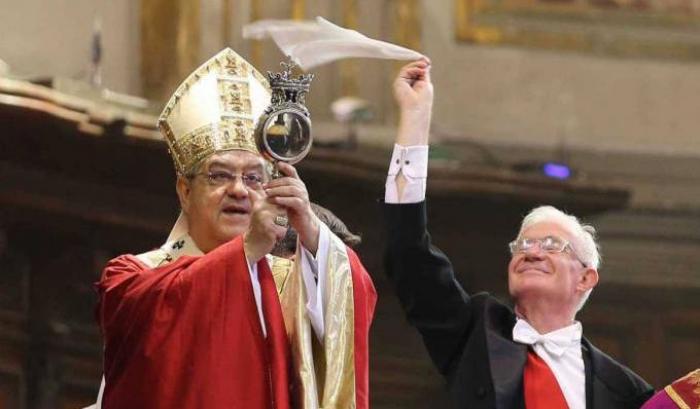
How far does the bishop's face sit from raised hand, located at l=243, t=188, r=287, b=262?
24 centimetres

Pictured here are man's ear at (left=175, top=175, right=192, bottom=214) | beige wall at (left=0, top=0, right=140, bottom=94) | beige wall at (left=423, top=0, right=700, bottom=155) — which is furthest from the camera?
beige wall at (left=423, top=0, right=700, bottom=155)

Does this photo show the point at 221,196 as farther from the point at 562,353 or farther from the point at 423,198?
the point at 562,353

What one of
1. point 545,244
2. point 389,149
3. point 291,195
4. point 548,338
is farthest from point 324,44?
point 389,149

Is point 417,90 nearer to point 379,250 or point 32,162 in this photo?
point 32,162

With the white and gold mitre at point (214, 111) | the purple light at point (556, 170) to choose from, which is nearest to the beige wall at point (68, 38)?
the purple light at point (556, 170)

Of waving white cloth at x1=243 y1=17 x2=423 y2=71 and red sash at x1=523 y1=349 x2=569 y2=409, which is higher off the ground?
waving white cloth at x1=243 y1=17 x2=423 y2=71

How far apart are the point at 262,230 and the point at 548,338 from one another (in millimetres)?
1018

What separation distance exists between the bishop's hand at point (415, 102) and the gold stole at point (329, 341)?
1.77 ft

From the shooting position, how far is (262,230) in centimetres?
425

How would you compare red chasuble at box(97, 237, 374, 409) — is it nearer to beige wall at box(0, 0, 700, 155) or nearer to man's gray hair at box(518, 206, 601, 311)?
man's gray hair at box(518, 206, 601, 311)

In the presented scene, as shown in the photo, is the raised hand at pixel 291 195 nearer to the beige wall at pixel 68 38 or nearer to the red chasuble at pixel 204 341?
the red chasuble at pixel 204 341

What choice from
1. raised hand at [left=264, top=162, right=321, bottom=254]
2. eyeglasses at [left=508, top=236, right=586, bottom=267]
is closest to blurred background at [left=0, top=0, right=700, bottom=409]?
eyeglasses at [left=508, top=236, right=586, bottom=267]

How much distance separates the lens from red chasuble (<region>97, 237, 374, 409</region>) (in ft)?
14.1

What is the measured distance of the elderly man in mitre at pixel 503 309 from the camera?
4.86 metres
